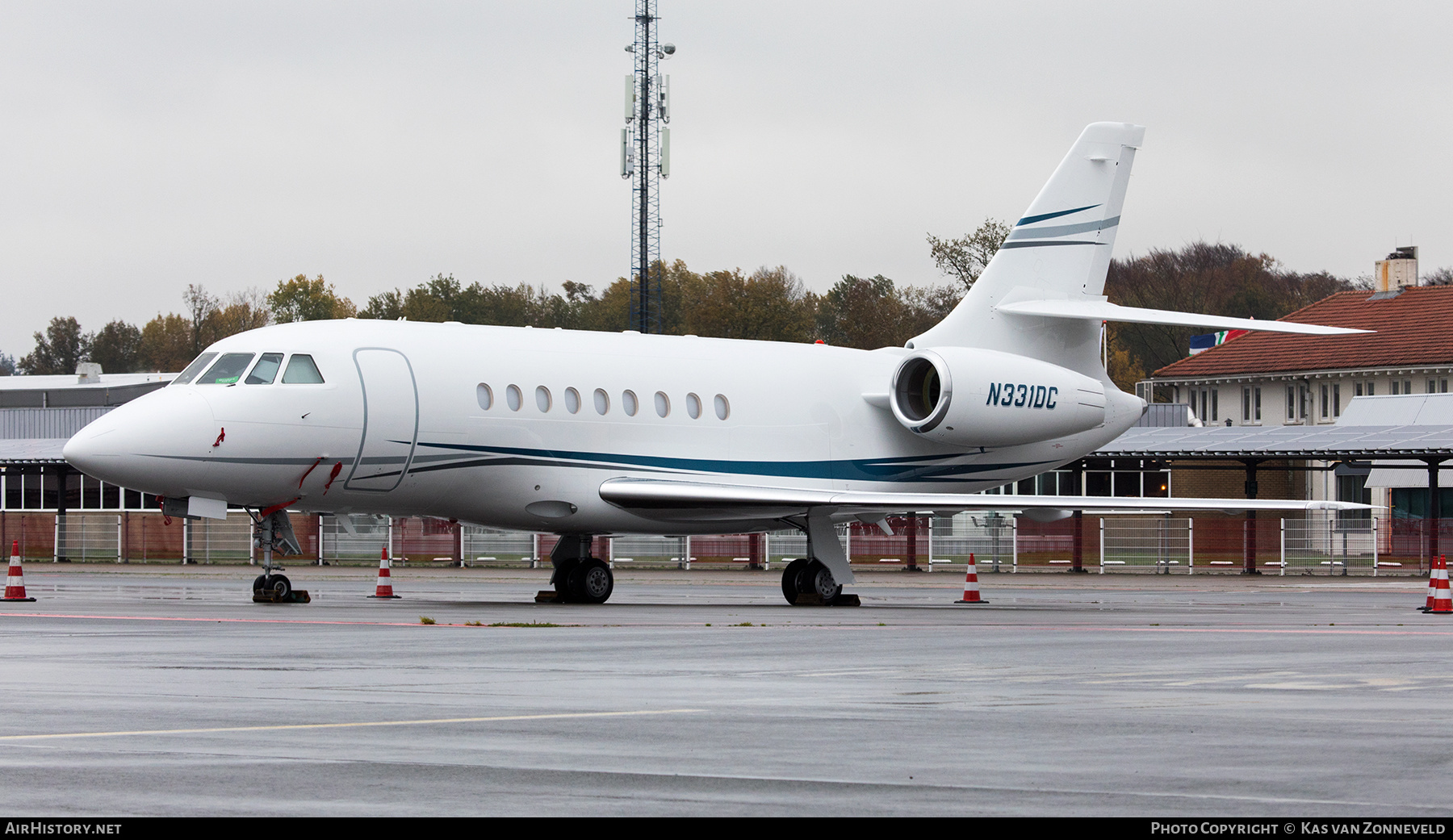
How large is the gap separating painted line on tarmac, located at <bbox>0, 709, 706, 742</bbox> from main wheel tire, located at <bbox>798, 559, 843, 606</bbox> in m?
15.2

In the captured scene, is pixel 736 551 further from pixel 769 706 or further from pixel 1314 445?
pixel 769 706

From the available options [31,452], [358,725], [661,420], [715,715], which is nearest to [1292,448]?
[661,420]

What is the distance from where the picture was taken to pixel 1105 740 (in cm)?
878

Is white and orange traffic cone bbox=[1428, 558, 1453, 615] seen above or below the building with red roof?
below

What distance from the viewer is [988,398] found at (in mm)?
27344

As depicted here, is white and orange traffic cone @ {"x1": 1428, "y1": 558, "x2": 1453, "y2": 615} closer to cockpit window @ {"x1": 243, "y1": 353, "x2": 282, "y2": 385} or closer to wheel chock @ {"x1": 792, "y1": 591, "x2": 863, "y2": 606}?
wheel chock @ {"x1": 792, "y1": 591, "x2": 863, "y2": 606}

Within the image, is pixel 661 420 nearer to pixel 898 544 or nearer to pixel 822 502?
pixel 822 502

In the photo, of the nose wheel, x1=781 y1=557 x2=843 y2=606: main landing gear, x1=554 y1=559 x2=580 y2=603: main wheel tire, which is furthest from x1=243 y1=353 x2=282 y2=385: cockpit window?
x1=781 y1=557 x2=843 y2=606: main landing gear

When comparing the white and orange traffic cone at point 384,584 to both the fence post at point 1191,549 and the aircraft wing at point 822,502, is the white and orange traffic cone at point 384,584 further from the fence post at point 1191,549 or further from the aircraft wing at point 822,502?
the fence post at point 1191,549

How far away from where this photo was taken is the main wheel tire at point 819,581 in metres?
25.3

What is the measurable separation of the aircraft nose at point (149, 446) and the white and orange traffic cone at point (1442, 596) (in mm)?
14386

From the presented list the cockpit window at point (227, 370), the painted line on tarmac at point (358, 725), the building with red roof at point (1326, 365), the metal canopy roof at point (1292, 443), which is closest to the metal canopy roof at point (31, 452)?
the cockpit window at point (227, 370)

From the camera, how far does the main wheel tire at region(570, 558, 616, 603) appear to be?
82.9 feet

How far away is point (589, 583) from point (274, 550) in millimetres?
4335
